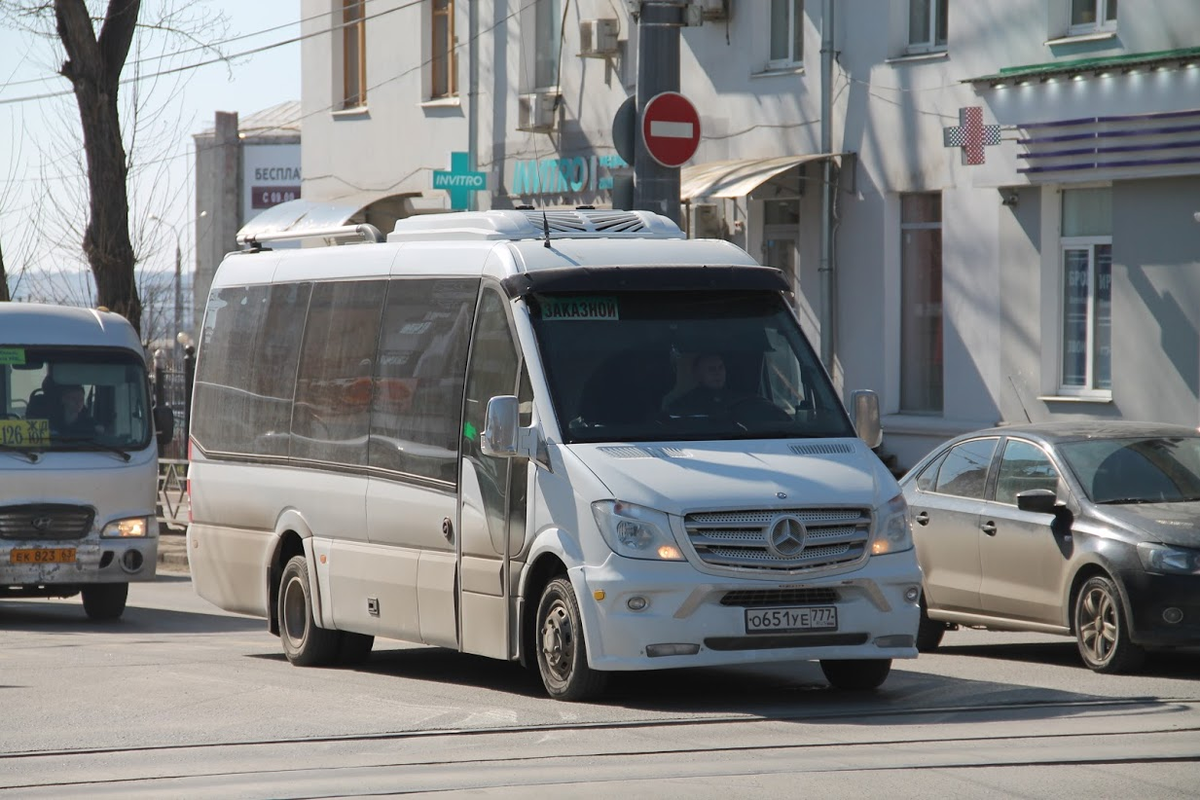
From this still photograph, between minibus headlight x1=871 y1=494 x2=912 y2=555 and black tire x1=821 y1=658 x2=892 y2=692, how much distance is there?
2.21ft

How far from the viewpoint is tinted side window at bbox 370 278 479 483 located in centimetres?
1152

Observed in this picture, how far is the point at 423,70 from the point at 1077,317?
14275 millimetres

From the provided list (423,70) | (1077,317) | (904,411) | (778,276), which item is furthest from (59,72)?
(778,276)

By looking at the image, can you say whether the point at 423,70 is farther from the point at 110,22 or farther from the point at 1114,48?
the point at 1114,48

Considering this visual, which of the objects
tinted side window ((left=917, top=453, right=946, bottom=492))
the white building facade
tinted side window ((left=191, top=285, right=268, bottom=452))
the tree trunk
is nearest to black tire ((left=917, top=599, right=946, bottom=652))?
tinted side window ((left=917, top=453, right=946, bottom=492))

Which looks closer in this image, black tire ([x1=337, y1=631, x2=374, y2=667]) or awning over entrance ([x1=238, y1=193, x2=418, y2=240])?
black tire ([x1=337, y1=631, x2=374, y2=667])

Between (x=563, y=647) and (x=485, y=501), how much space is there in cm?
109

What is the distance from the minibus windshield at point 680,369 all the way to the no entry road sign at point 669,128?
5.13 metres

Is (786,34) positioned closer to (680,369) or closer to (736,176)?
(736,176)

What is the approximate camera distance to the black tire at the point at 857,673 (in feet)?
35.0

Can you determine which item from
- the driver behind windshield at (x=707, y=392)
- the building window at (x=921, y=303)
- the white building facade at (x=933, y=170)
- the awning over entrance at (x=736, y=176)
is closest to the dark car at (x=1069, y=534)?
the driver behind windshield at (x=707, y=392)

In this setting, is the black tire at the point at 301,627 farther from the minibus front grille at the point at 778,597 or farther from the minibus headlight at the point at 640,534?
the minibus front grille at the point at 778,597

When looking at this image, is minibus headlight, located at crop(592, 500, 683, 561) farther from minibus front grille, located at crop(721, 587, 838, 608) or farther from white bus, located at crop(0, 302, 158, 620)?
white bus, located at crop(0, 302, 158, 620)

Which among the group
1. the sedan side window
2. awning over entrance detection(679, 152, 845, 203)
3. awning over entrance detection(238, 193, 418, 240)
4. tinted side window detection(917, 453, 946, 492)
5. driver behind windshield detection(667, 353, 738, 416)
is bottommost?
tinted side window detection(917, 453, 946, 492)
